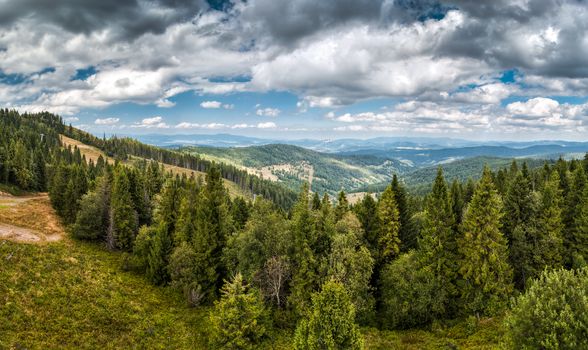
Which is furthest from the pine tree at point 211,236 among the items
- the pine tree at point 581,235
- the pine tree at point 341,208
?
the pine tree at point 581,235

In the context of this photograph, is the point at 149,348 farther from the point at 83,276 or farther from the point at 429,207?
the point at 429,207

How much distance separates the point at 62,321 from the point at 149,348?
382 inches

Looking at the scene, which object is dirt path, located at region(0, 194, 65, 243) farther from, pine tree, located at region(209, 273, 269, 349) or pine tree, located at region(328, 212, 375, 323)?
pine tree, located at region(328, 212, 375, 323)

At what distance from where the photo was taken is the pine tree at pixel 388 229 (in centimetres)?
5375

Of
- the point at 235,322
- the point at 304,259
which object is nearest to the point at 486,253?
the point at 304,259

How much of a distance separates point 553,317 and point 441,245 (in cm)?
2405

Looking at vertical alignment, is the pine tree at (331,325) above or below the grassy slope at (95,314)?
above

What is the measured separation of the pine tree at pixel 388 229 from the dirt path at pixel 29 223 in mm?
55828

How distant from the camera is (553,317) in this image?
890 inches

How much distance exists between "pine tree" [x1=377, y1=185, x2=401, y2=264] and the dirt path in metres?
55.8

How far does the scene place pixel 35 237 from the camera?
187 ft

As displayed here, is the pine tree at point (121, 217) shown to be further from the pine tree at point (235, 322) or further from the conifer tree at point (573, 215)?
the conifer tree at point (573, 215)

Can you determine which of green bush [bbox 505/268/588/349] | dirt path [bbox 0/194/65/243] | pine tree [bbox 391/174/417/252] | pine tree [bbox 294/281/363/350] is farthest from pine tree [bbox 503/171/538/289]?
dirt path [bbox 0/194/65/243]

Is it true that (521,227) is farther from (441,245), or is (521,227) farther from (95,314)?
(95,314)
